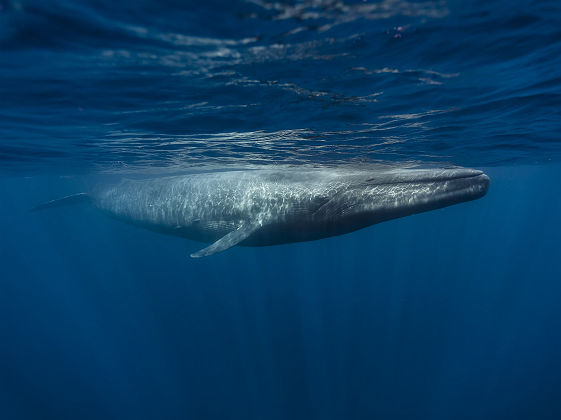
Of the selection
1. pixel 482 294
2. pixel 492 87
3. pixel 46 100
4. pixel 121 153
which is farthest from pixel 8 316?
pixel 482 294

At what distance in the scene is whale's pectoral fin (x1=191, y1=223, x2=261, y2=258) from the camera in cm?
786

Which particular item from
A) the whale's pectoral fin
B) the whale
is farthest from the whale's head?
the whale's pectoral fin

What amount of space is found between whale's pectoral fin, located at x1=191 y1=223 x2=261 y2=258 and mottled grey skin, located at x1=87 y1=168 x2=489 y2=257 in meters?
0.03

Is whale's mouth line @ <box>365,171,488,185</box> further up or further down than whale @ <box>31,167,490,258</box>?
further up

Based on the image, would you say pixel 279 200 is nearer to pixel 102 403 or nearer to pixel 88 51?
pixel 88 51

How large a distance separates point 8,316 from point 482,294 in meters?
47.5

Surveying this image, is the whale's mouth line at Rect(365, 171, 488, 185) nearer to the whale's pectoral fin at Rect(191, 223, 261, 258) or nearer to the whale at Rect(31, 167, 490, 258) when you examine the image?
the whale at Rect(31, 167, 490, 258)

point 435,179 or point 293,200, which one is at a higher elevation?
point 435,179

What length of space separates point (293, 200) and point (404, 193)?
2.82m

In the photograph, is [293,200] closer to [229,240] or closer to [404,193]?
[229,240]

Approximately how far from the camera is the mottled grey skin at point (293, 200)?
7152mm

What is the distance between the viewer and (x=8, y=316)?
28.1 metres

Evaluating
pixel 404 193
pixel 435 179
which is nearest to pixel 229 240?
pixel 404 193

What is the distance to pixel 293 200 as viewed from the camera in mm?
→ 8594
